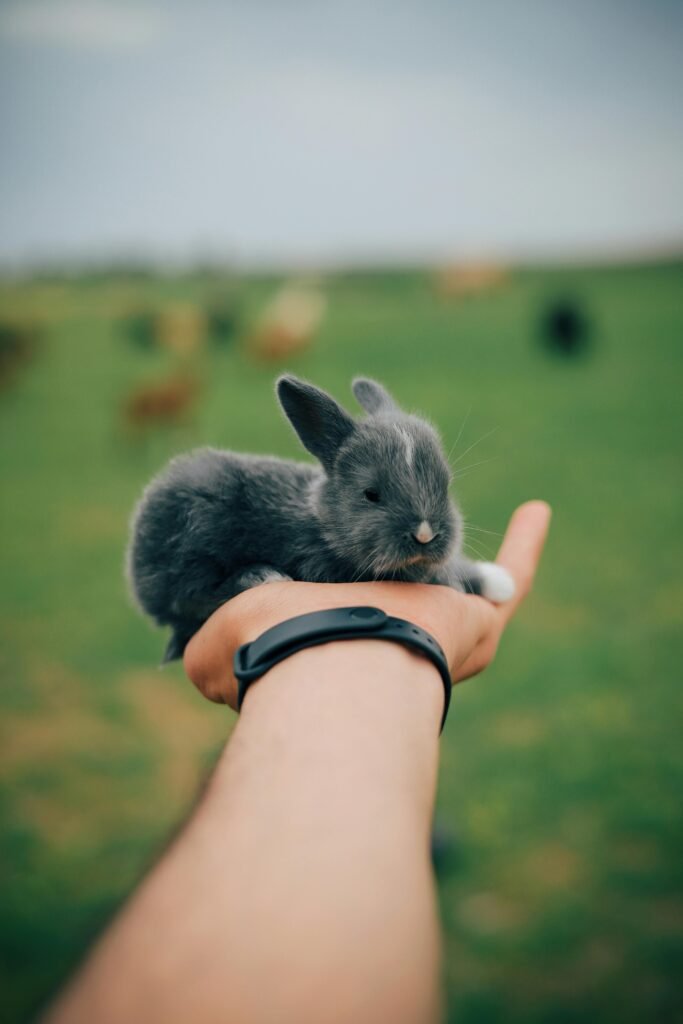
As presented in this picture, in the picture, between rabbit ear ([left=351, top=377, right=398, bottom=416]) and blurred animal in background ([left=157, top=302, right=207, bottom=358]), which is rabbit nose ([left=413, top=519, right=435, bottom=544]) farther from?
blurred animal in background ([left=157, top=302, right=207, bottom=358])

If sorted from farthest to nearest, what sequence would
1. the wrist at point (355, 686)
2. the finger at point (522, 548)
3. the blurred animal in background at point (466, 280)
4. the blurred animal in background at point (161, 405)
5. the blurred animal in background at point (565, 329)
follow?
the blurred animal in background at point (466, 280) → the blurred animal in background at point (565, 329) → the blurred animal in background at point (161, 405) → the finger at point (522, 548) → the wrist at point (355, 686)

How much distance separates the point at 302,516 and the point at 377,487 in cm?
22

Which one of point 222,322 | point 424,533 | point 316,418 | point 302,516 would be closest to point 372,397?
point 316,418

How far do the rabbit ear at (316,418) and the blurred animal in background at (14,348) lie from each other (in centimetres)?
1044

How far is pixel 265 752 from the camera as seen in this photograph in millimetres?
1245

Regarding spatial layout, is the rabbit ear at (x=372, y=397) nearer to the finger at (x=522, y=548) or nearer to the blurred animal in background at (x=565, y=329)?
the finger at (x=522, y=548)

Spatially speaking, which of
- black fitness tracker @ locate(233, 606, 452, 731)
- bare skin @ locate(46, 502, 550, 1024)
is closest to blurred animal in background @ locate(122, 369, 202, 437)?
black fitness tracker @ locate(233, 606, 452, 731)

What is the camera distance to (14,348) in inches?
441

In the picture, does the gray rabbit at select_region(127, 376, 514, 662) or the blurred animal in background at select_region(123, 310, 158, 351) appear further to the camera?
the blurred animal in background at select_region(123, 310, 158, 351)

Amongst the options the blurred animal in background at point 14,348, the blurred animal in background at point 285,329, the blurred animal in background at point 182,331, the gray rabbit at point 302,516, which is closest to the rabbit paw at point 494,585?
the gray rabbit at point 302,516

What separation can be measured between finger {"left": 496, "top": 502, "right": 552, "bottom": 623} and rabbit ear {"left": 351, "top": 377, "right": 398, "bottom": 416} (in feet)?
2.20

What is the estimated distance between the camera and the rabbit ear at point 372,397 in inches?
81.5

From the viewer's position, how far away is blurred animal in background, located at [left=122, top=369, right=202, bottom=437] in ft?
27.4

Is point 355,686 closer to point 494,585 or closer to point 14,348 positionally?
point 494,585
